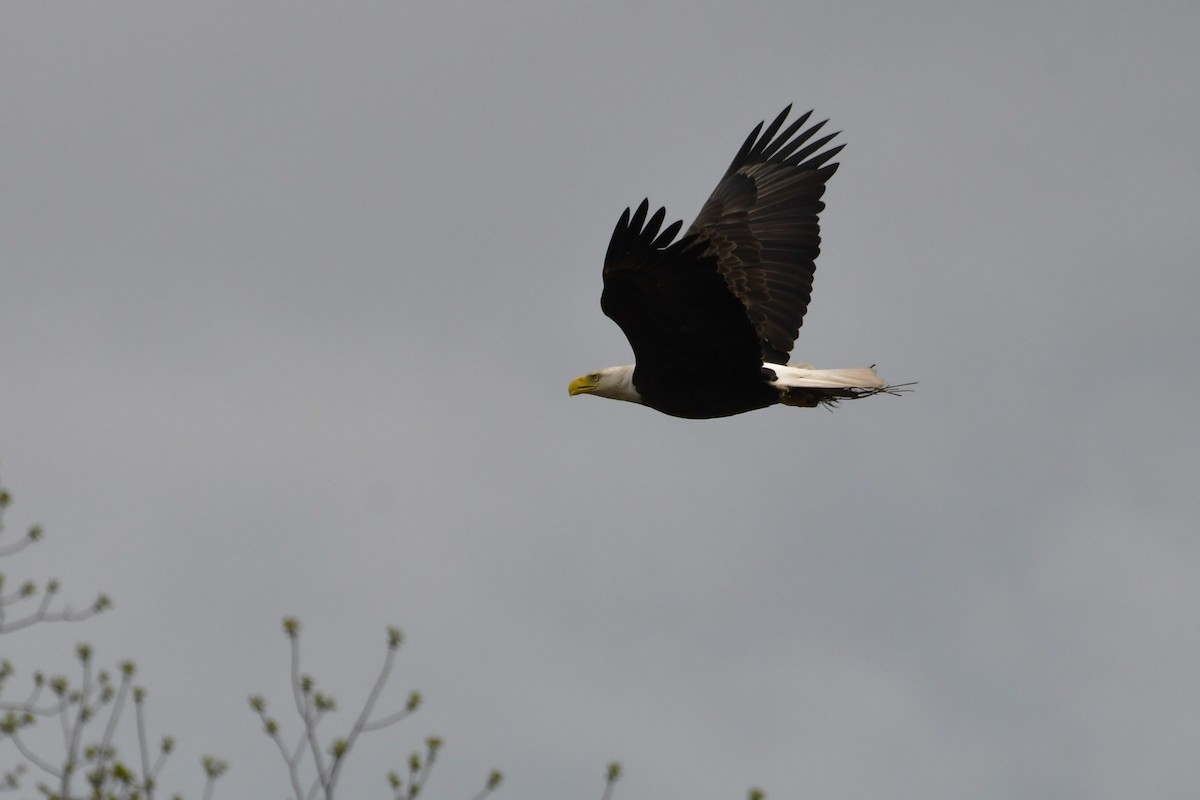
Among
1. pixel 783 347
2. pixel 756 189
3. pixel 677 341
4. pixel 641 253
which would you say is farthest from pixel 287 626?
pixel 756 189

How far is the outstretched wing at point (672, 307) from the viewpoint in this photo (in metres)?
10.4

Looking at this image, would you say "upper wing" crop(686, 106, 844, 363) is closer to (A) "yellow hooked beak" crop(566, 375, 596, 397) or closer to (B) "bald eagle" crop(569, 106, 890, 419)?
(B) "bald eagle" crop(569, 106, 890, 419)

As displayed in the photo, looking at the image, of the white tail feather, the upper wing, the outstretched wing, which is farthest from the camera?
the upper wing

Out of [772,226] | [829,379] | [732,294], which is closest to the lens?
[732,294]

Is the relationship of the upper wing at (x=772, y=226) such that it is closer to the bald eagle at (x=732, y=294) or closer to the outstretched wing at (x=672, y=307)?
the bald eagle at (x=732, y=294)

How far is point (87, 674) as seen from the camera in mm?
5848

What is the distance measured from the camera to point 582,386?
12.9m

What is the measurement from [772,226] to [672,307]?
2913mm

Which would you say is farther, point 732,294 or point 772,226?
point 772,226

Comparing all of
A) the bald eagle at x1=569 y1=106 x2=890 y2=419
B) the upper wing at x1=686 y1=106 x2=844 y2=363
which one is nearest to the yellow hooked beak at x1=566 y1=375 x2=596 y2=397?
the bald eagle at x1=569 y1=106 x2=890 y2=419

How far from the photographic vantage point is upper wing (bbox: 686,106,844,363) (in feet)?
42.9

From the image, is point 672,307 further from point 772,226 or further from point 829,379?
point 772,226

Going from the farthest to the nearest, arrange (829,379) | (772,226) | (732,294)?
(772,226)
(829,379)
(732,294)

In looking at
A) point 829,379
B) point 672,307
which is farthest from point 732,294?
point 829,379
